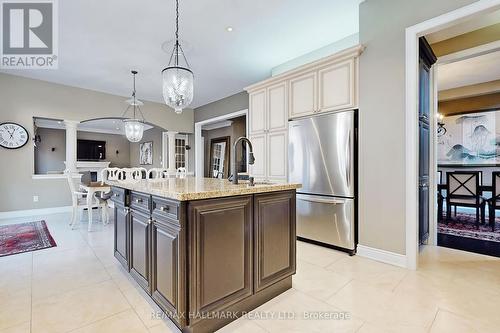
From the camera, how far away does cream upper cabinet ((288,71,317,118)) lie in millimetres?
3109

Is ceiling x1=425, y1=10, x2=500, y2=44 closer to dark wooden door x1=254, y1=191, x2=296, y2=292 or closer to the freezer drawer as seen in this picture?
the freezer drawer

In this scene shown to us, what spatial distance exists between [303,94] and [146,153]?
797 centimetres

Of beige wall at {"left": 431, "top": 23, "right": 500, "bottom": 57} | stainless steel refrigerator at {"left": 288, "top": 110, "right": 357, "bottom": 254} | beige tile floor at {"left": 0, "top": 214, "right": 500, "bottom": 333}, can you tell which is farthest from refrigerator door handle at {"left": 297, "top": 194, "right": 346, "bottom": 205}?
beige wall at {"left": 431, "top": 23, "right": 500, "bottom": 57}

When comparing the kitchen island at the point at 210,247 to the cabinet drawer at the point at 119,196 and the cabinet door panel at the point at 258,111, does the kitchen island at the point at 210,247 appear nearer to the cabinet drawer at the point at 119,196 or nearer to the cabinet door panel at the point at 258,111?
the cabinet drawer at the point at 119,196

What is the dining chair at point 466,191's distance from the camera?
3.91 meters

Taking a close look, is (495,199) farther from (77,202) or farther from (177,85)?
(77,202)

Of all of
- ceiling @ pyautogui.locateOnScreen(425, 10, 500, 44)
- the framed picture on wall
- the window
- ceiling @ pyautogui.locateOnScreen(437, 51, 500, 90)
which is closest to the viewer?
ceiling @ pyautogui.locateOnScreen(425, 10, 500, 44)

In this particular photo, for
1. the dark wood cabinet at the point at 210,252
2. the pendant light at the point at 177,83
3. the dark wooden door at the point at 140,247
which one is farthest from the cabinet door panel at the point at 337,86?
the dark wooden door at the point at 140,247

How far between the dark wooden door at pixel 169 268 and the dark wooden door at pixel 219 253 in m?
0.05

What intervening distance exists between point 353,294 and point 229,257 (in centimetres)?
111

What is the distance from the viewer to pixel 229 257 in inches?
61.7

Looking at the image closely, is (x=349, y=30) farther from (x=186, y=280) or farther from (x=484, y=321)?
(x=186, y=280)

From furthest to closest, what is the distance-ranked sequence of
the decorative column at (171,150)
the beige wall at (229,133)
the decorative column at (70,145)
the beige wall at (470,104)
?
the beige wall at (229,133) → the decorative column at (171,150) → the decorative column at (70,145) → the beige wall at (470,104)

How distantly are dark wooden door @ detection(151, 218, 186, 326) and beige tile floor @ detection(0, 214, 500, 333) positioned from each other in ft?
0.54
